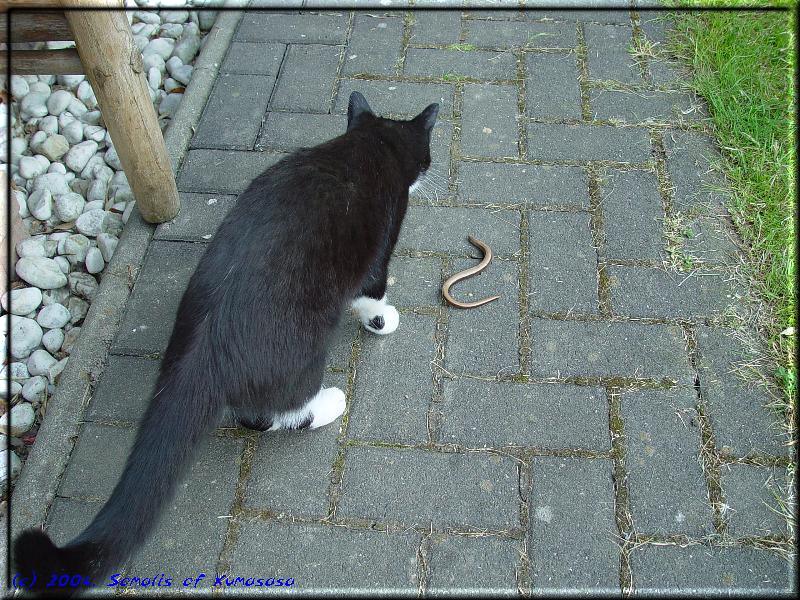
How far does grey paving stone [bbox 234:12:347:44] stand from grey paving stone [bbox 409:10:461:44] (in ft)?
1.26

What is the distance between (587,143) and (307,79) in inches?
54.8

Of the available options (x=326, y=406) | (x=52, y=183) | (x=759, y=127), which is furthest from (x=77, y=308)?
(x=759, y=127)

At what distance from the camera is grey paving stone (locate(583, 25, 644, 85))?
3.48 metres

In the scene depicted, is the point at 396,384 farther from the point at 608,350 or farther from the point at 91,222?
the point at 91,222

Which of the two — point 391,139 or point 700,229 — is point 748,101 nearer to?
point 700,229

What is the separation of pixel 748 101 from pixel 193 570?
3.04 meters

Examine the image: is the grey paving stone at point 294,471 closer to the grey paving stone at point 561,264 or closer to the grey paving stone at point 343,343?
the grey paving stone at point 343,343

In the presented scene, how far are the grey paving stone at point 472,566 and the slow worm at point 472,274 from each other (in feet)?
2.88

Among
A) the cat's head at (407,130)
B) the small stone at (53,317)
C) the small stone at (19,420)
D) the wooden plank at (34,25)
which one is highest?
the wooden plank at (34,25)

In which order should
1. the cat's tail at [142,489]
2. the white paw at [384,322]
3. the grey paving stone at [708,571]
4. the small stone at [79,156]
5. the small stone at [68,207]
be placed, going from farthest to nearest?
the small stone at [79,156] < the small stone at [68,207] < the white paw at [384,322] < the grey paving stone at [708,571] < the cat's tail at [142,489]

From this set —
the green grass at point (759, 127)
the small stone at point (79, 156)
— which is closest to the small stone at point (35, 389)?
the small stone at point (79, 156)

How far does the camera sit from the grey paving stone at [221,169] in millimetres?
3049

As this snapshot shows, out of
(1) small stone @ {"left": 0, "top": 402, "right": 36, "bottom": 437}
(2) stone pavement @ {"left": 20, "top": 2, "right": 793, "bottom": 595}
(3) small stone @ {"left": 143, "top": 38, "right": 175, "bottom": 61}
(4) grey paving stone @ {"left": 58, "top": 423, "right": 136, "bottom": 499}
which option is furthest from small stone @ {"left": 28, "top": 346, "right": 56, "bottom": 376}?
(3) small stone @ {"left": 143, "top": 38, "right": 175, "bottom": 61}

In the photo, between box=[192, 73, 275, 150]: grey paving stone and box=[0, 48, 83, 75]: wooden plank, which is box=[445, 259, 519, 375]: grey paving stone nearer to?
box=[192, 73, 275, 150]: grey paving stone
